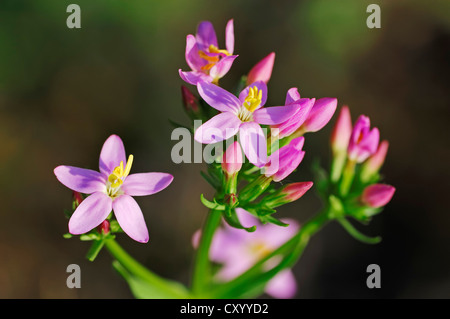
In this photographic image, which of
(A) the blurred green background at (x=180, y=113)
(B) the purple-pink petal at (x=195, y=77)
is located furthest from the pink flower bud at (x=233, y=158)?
(A) the blurred green background at (x=180, y=113)

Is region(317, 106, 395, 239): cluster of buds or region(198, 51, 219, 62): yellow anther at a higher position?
region(198, 51, 219, 62): yellow anther

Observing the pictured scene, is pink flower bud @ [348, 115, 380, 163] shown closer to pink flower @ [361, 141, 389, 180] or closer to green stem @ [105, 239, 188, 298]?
pink flower @ [361, 141, 389, 180]

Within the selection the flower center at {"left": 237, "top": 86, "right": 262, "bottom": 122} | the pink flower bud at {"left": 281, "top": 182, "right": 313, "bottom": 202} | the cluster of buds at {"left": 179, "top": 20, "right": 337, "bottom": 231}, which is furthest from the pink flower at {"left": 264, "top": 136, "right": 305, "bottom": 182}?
the flower center at {"left": 237, "top": 86, "right": 262, "bottom": 122}

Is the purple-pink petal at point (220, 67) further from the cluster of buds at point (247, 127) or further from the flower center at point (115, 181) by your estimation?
the flower center at point (115, 181)

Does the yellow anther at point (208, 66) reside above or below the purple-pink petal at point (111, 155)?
above

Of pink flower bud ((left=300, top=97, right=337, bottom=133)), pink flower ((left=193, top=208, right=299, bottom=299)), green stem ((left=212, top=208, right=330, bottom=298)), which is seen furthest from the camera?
pink flower ((left=193, top=208, right=299, bottom=299))

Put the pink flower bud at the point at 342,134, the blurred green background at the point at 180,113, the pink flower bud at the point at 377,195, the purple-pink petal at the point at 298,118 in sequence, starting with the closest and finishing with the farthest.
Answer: the purple-pink petal at the point at 298,118
the pink flower bud at the point at 377,195
the pink flower bud at the point at 342,134
the blurred green background at the point at 180,113

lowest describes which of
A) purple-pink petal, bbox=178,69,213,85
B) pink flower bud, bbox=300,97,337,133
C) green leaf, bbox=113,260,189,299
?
green leaf, bbox=113,260,189,299
